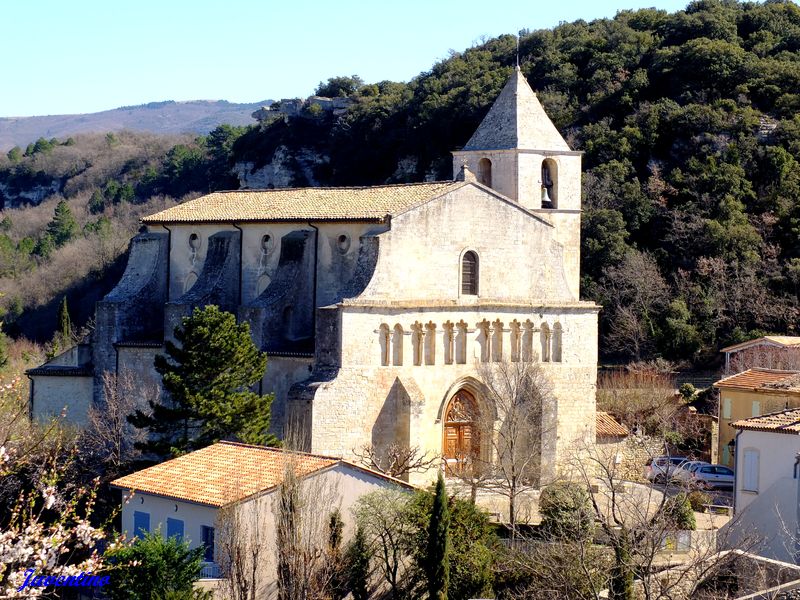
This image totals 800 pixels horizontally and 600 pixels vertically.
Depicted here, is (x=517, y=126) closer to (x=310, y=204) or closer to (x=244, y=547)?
(x=310, y=204)

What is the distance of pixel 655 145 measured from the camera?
6906 centimetres

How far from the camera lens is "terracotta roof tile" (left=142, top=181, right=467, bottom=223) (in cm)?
3859

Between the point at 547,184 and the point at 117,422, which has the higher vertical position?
the point at 547,184

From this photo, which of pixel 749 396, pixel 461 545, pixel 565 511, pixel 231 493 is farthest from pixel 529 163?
pixel 231 493

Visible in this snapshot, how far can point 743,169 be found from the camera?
64812 millimetres

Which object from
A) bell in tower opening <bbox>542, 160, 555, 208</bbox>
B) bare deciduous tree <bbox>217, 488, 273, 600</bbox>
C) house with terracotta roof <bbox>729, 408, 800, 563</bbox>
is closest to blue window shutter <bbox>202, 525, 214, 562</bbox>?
bare deciduous tree <bbox>217, 488, 273, 600</bbox>

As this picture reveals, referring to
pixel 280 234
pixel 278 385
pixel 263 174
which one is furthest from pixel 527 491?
pixel 263 174

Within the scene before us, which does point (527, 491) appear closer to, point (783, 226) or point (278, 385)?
point (278, 385)

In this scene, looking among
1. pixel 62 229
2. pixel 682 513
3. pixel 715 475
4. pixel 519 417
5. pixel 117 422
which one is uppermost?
pixel 62 229

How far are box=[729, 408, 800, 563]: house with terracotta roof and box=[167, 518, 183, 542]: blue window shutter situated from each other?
11172mm

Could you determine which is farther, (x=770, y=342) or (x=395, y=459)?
(x=770, y=342)

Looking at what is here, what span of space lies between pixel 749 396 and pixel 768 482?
12.2m

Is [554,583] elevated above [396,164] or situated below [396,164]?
below

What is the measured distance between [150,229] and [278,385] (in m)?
10.4
